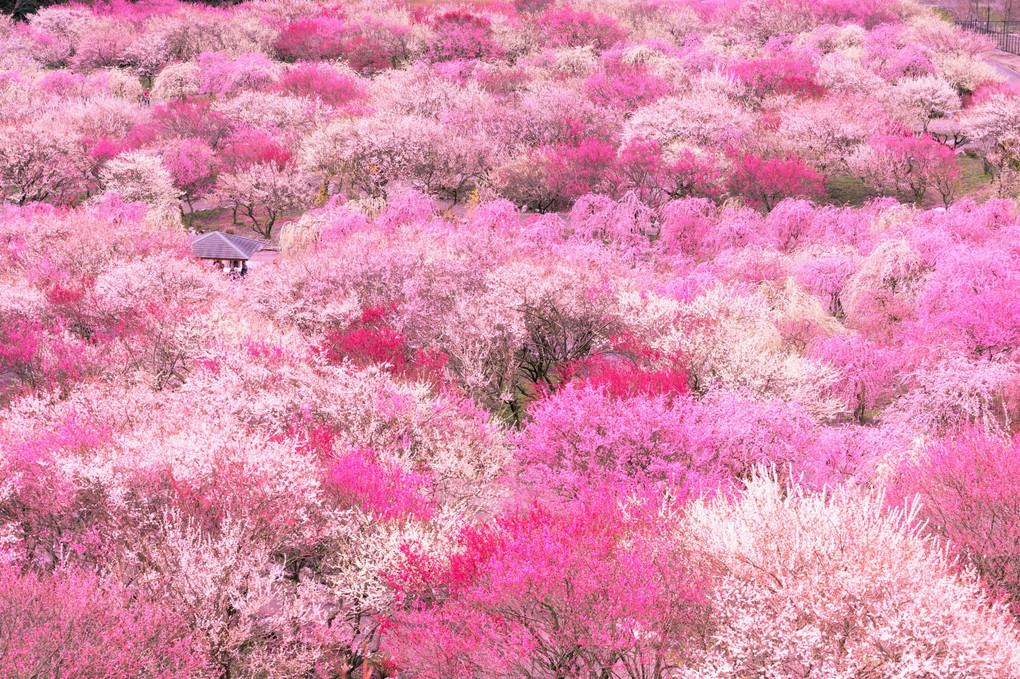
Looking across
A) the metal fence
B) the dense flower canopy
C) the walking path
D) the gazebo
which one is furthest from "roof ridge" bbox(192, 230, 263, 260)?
the metal fence

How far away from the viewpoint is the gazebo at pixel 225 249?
3794cm

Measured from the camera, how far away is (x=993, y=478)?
15.4 meters

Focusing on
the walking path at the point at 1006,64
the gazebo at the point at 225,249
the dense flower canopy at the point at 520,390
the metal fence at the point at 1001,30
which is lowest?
the gazebo at the point at 225,249

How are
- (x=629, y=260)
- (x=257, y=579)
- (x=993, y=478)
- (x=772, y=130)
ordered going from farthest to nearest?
(x=772, y=130) → (x=629, y=260) → (x=993, y=478) → (x=257, y=579)

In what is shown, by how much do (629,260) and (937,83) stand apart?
39747mm

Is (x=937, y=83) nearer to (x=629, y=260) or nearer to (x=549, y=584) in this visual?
(x=629, y=260)

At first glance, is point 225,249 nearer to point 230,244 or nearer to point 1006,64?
point 230,244

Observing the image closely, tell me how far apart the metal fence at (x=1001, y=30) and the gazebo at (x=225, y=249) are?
260ft

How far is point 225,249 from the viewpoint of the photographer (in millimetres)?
38312

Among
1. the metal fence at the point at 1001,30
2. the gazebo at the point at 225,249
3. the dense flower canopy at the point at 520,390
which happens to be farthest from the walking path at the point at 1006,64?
the gazebo at the point at 225,249

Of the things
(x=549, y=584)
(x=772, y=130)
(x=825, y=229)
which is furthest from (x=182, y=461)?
(x=772, y=130)

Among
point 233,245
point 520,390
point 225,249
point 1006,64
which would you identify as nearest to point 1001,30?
point 1006,64

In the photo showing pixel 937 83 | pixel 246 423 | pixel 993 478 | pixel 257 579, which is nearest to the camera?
pixel 257 579

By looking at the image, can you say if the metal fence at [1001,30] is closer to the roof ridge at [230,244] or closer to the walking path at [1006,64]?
the walking path at [1006,64]
